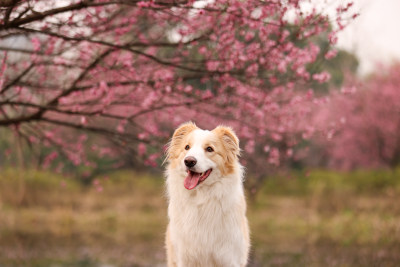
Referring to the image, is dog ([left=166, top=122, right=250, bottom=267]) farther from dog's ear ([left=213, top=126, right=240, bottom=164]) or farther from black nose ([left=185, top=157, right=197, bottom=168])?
black nose ([left=185, top=157, right=197, bottom=168])

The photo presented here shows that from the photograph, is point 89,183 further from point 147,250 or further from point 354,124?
point 354,124

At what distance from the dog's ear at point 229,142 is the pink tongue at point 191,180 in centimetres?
36

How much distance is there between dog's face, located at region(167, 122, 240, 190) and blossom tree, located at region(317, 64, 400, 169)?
667 inches

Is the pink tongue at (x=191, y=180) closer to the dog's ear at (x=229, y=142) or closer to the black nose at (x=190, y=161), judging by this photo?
the black nose at (x=190, y=161)

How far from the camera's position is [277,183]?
1938 cm

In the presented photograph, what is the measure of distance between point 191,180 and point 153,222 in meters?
10.4

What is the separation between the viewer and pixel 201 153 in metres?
4.17

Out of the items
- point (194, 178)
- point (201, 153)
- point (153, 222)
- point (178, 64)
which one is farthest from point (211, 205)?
point (153, 222)

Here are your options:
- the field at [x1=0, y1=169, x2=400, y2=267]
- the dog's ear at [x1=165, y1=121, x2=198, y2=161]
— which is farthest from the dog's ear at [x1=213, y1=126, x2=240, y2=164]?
the field at [x1=0, y1=169, x2=400, y2=267]

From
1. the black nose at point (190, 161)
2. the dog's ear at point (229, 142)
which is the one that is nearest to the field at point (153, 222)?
the dog's ear at point (229, 142)

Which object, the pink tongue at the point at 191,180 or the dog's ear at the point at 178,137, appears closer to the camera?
the pink tongue at the point at 191,180

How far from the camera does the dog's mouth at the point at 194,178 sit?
4223 millimetres

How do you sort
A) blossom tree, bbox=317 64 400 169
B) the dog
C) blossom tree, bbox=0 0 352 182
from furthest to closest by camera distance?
blossom tree, bbox=317 64 400 169
blossom tree, bbox=0 0 352 182
the dog

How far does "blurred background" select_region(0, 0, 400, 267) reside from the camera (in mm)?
6000
